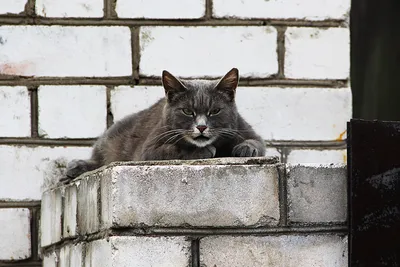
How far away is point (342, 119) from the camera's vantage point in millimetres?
4527

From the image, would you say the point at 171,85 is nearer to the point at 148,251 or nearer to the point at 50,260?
the point at 50,260

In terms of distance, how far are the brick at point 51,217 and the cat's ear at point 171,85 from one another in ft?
2.06

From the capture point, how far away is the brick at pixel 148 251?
2.96 meters

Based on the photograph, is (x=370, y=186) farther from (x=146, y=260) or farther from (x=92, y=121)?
(x=92, y=121)

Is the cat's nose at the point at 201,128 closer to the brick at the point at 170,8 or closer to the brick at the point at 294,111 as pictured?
the brick at the point at 294,111

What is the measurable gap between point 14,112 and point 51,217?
62 cm

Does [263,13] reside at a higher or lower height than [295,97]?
higher

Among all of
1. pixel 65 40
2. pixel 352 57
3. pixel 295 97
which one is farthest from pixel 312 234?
pixel 352 57

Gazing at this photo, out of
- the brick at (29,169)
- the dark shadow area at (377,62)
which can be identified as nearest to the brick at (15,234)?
the brick at (29,169)

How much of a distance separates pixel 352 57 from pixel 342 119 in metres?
1.21

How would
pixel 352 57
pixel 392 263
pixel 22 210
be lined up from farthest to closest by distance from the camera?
pixel 352 57
pixel 22 210
pixel 392 263

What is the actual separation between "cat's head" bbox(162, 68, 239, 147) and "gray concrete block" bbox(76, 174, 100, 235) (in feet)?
1.98

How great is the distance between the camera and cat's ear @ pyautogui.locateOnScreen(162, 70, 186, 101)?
4.01 metres

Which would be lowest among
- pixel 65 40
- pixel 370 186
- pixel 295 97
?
pixel 370 186
